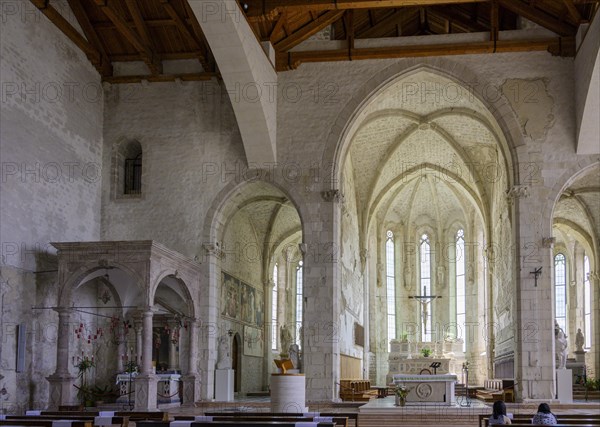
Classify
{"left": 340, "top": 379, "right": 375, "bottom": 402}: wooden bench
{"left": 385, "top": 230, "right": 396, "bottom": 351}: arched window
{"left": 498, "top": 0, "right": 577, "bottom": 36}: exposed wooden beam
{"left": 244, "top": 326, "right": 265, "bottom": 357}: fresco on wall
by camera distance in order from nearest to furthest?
{"left": 498, "top": 0, "right": 577, "bottom": 36}: exposed wooden beam < {"left": 340, "top": 379, "right": 375, "bottom": 402}: wooden bench < {"left": 244, "top": 326, "right": 265, "bottom": 357}: fresco on wall < {"left": 385, "top": 230, "right": 396, "bottom": 351}: arched window

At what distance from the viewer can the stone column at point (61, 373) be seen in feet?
64.2

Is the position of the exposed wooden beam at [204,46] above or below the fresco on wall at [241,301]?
above

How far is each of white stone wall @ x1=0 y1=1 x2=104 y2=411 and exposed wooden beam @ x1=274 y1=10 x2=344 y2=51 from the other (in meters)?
5.84

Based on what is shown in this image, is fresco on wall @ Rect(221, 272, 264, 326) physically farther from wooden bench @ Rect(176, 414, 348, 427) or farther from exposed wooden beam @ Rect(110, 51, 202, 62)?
wooden bench @ Rect(176, 414, 348, 427)

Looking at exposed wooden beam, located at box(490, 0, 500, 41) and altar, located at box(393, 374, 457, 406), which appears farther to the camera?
exposed wooden beam, located at box(490, 0, 500, 41)

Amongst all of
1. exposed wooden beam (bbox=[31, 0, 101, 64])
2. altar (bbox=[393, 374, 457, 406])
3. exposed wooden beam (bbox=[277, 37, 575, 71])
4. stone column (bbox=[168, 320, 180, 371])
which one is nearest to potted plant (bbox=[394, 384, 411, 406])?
altar (bbox=[393, 374, 457, 406])

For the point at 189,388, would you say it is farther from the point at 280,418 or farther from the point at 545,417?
the point at 545,417

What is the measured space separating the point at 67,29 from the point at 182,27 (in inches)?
121

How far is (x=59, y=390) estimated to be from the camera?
19547 millimetres

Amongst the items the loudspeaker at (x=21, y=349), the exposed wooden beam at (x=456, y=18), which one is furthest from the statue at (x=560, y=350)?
the loudspeaker at (x=21, y=349)

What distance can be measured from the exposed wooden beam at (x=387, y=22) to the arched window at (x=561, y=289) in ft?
54.3

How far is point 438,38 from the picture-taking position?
23.8 m

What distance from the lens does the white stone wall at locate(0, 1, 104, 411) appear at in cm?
1964

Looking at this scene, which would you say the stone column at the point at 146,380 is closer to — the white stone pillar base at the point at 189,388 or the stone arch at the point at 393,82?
the white stone pillar base at the point at 189,388
